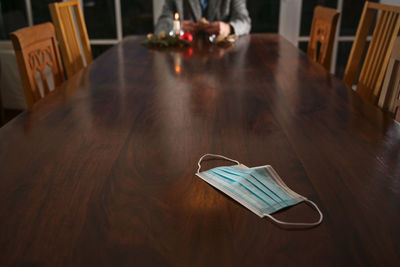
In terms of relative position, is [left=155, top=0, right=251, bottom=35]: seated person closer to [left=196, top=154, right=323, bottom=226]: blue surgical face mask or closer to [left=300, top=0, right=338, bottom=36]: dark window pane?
[left=300, top=0, right=338, bottom=36]: dark window pane

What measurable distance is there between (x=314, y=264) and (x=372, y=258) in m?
0.08

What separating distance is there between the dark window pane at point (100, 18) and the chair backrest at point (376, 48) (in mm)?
2302

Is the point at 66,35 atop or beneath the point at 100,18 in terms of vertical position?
atop

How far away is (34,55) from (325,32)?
1.41 metres

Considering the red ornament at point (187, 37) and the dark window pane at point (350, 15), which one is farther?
the dark window pane at point (350, 15)

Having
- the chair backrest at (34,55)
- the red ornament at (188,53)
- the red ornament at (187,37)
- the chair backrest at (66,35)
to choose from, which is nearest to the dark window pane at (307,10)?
the red ornament at (187,37)

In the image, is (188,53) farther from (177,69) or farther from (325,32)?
(325,32)

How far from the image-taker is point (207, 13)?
284cm

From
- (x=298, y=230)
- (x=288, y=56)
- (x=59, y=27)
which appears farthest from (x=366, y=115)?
(x=59, y=27)

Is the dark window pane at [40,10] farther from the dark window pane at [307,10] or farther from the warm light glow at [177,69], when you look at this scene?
the warm light glow at [177,69]

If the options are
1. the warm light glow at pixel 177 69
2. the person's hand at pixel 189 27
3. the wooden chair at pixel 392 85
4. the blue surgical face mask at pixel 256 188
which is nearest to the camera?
the blue surgical face mask at pixel 256 188

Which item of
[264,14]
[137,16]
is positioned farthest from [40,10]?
[264,14]

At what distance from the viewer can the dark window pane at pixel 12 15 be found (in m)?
3.44

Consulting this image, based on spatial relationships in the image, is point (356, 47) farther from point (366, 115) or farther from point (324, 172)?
point (324, 172)
